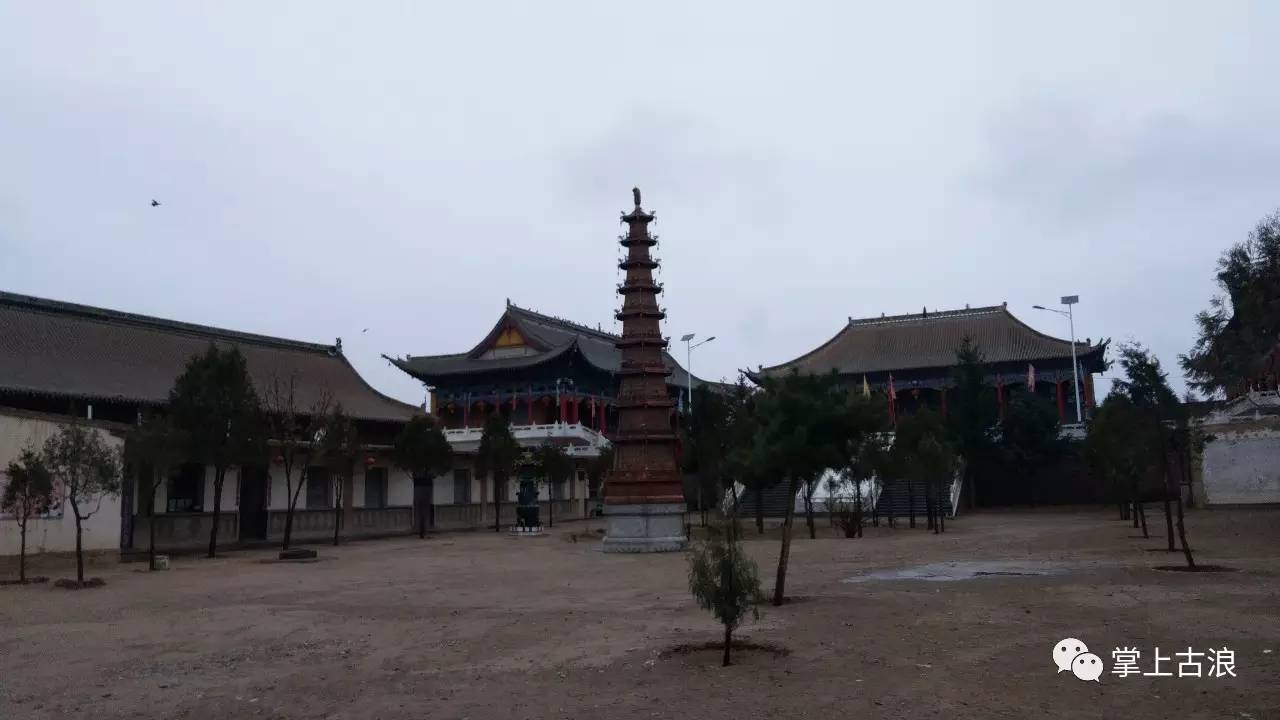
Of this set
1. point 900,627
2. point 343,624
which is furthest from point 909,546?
point 343,624

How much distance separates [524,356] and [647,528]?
30.3 m

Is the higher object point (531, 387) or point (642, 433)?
point (531, 387)

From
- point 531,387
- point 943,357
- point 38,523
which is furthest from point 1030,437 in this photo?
point 38,523

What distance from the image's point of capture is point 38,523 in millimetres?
21609

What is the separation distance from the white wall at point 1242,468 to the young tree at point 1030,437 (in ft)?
26.1

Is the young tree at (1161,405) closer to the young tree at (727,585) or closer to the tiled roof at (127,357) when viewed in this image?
the young tree at (727,585)

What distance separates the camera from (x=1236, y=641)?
938cm

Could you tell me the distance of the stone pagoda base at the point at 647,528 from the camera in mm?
26203

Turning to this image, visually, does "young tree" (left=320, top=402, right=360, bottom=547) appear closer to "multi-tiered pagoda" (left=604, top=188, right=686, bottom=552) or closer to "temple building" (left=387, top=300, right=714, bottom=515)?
"multi-tiered pagoda" (left=604, top=188, right=686, bottom=552)

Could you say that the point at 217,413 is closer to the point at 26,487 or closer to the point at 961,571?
the point at 26,487

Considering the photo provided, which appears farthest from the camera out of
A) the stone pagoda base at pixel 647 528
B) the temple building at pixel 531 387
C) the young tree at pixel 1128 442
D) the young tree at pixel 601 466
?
the temple building at pixel 531 387

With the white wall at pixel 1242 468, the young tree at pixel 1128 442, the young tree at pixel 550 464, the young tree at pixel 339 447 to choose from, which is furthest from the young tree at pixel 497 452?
the white wall at pixel 1242 468

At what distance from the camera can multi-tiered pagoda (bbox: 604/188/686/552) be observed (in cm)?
2648

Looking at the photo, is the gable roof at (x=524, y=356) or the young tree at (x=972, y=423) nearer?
the young tree at (x=972, y=423)
